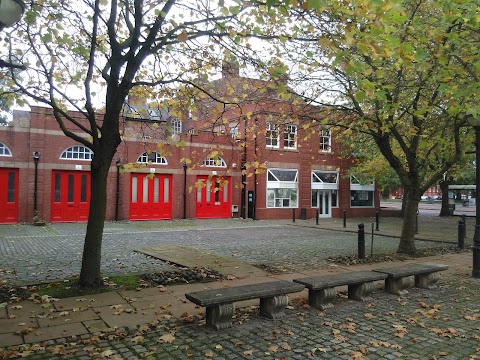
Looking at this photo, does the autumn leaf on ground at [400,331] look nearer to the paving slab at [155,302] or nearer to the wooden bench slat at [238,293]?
the wooden bench slat at [238,293]

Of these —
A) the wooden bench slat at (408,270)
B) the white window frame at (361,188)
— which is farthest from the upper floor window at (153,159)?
the wooden bench slat at (408,270)

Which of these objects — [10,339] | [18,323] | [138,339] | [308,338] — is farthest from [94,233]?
[308,338]

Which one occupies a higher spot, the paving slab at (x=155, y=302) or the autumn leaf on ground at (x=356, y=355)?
the paving slab at (x=155, y=302)

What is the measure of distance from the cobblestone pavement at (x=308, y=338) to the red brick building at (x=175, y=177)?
6.38 metres

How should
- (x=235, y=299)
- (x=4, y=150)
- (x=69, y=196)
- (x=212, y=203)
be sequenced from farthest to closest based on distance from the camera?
(x=212, y=203) → (x=69, y=196) → (x=4, y=150) → (x=235, y=299)

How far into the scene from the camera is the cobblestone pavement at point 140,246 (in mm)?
9164

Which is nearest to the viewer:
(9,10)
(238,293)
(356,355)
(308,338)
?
(9,10)

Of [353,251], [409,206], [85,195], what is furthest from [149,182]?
[409,206]

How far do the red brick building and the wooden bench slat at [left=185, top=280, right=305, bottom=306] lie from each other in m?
5.94

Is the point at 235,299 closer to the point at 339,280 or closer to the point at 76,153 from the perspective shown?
the point at 339,280

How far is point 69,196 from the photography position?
67.8ft

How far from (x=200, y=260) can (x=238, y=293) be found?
15.9 feet

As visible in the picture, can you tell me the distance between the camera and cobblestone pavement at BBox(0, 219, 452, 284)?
9.16m

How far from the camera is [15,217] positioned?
19312 mm
